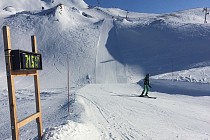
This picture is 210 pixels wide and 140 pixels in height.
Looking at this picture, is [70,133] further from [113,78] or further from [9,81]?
[113,78]

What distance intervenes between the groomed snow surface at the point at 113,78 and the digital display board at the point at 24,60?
2.04 meters

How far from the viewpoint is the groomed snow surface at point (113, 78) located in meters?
11.8

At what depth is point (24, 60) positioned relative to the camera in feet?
23.6

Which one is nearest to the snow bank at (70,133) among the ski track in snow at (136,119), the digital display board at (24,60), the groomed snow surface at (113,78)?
the groomed snow surface at (113,78)

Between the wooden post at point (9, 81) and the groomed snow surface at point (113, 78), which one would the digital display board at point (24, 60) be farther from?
the groomed snow surface at point (113, 78)

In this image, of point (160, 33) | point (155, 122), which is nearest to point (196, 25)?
point (160, 33)

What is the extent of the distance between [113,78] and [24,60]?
99.9 ft

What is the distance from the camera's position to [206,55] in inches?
1553

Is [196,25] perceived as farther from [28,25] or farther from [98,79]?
[28,25]

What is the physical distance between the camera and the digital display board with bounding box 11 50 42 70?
270 inches

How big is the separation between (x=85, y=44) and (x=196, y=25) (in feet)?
63.3

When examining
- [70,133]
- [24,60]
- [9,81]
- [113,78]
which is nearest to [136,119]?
[70,133]

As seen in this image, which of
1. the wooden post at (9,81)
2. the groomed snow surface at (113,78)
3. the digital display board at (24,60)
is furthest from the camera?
the groomed snow surface at (113,78)

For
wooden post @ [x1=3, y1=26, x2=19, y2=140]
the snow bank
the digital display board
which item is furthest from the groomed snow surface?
the digital display board
